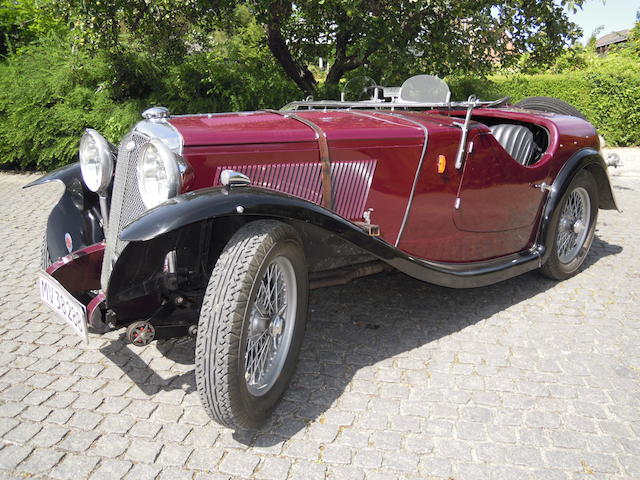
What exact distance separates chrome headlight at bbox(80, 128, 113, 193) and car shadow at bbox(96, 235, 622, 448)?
3.12 feet

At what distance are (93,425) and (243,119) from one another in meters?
1.70

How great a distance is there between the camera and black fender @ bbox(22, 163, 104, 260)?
324 cm

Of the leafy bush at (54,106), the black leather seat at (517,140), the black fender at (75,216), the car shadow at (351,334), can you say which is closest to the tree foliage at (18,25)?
the leafy bush at (54,106)

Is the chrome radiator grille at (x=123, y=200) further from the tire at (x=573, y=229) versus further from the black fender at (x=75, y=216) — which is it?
the tire at (x=573, y=229)

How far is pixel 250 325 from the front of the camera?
7.63ft

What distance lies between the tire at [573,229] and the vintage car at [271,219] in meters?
0.16

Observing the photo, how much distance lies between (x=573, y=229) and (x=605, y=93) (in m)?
10.2

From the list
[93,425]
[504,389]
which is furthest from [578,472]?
[93,425]

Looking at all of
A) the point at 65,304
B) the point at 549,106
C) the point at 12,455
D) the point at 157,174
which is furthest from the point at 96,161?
the point at 549,106

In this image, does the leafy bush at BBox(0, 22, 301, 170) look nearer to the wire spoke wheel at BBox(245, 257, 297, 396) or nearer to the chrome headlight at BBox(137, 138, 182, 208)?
the chrome headlight at BBox(137, 138, 182, 208)

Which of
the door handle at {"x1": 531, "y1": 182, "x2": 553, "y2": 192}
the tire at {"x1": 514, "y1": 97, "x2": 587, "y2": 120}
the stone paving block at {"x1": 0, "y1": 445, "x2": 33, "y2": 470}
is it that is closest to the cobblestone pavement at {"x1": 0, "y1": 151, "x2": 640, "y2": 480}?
the stone paving block at {"x1": 0, "y1": 445, "x2": 33, "y2": 470}

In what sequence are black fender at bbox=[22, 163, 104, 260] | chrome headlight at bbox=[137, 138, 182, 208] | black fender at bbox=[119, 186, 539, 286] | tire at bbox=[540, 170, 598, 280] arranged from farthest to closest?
1. tire at bbox=[540, 170, 598, 280]
2. black fender at bbox=[22, 163, 104, 260]
3. chrome headlight at bbox=[137, 138, 182, 208]
4. black fender at bbox=[119, 186, 539, 286]

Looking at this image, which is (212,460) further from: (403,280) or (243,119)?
(403,280)

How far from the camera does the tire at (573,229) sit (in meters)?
4.09
